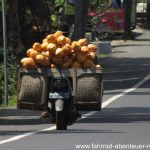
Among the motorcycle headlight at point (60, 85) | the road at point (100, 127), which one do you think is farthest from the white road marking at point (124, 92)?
the motorcycle headlight at point (60, 85)

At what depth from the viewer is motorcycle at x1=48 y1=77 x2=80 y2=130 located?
1293cm

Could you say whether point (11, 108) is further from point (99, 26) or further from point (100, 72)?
point (99, 26)

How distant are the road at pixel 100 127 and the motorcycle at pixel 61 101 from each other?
1.17 feet

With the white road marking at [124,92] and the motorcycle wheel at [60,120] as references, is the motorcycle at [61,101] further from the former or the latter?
the white road marking at [124,92]

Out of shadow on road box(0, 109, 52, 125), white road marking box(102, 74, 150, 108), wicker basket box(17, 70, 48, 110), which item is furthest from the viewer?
white road marking box(102, 74, 150, 108)

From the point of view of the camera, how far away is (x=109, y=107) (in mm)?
19531

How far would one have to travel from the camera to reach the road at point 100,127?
41.0 ft

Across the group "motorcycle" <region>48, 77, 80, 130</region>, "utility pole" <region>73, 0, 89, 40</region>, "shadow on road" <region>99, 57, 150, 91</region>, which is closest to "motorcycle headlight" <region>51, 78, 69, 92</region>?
"motorcycle" <region>48, 77, 80, 130</region>

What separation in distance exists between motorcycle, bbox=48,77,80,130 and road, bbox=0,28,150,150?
0.36 m

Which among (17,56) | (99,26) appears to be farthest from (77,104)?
(99,26)

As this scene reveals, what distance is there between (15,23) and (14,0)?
110 cm

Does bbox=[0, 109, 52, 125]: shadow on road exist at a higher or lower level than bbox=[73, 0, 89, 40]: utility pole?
lower

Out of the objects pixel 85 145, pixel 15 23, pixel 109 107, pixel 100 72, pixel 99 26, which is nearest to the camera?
pixel 85 145

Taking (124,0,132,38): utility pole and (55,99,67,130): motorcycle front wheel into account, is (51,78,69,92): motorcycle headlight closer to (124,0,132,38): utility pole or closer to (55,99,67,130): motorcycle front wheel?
(55,99,67,130): motorcycle front wheel
